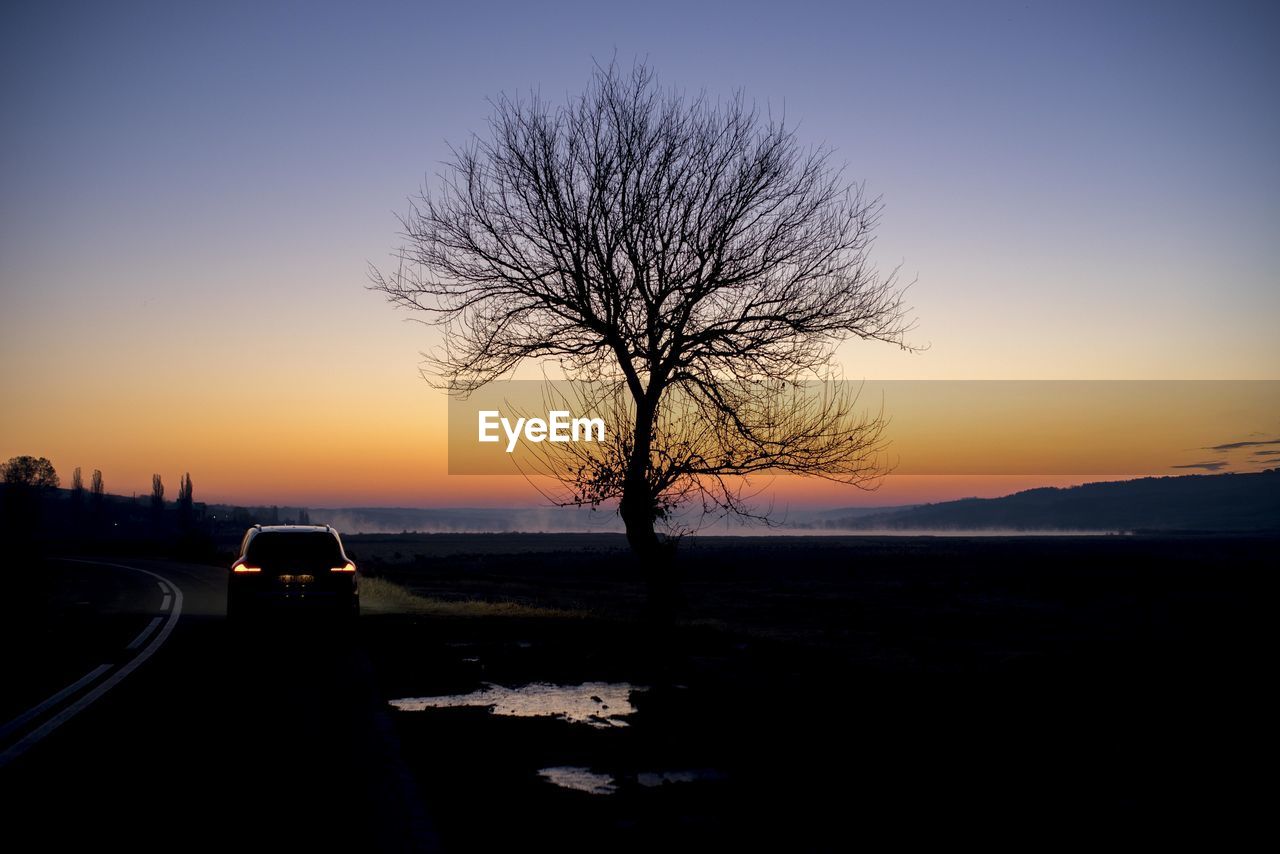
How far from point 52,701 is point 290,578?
15.6 feet

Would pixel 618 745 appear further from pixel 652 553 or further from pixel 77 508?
pixel 77 508

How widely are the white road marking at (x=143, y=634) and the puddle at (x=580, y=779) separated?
1034 cm

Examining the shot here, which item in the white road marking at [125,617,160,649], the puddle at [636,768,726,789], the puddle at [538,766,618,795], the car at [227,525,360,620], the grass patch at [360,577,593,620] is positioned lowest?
the grass patch at [360,577,593,620]

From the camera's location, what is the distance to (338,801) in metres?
6.29

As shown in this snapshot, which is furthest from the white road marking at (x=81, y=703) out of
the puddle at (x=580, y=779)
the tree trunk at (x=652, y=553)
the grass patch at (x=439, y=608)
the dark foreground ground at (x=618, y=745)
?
the tree trunk at (x=652, y=553)

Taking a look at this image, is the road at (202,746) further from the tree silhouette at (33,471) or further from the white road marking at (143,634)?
the tree silhouette at (33,471)

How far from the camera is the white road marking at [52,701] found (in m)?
8.48

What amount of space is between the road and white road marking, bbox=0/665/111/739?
0.11ft

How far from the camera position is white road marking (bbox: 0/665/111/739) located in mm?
8477

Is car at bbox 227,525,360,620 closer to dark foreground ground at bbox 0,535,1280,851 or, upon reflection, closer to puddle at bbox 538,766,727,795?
dark foreground ground at bbox 0,535,1280,851

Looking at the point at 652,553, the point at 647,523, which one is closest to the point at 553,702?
the point at 647,523

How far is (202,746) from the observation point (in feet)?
26.0

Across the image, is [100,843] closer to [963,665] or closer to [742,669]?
[742,669]

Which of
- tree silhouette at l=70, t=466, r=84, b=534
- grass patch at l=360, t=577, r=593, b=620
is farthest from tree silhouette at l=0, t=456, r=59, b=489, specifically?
grass patch at l=360, t=577, r=593, b=620
